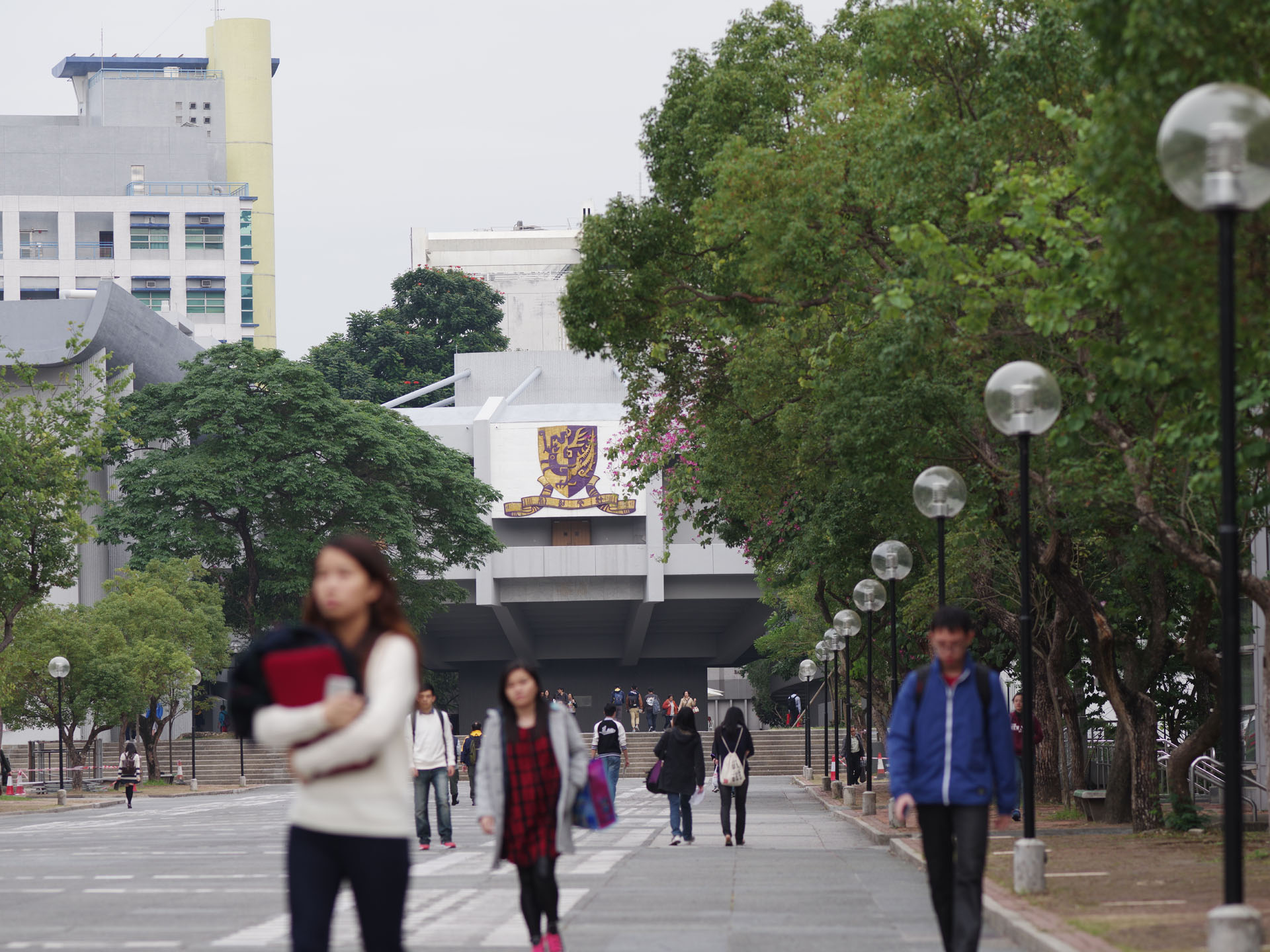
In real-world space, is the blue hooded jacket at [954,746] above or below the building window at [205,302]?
below

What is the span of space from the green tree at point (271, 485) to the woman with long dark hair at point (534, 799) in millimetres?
46343

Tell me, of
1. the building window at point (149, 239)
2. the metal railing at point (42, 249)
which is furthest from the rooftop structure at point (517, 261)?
the metal railing at point (42, 249)

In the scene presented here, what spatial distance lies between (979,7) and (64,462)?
2339cm

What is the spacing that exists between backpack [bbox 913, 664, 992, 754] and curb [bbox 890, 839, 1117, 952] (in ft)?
4.98

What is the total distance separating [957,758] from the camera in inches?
325

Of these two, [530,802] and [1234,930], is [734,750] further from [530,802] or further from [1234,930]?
[1234,930]

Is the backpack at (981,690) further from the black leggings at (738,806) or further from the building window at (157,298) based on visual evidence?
the building window at (157,298)

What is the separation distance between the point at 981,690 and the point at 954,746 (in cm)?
31

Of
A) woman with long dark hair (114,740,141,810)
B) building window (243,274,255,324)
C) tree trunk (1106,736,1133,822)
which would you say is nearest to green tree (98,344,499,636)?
woman with long dark hair (114,740,141,810)

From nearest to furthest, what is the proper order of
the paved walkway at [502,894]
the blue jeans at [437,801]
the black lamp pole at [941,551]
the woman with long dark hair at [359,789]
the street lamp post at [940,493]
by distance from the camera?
1. the woman with long dark hair at [359,789]
2. the paved walkway at [502,894]
3. the street lamp post at [940,493]
4. the black lamp pole at [941,551]
5. the blue jeans at [437,801]

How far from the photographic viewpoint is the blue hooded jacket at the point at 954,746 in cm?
825

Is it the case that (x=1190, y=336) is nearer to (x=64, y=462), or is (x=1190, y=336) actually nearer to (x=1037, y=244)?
(x=1037, y=244)

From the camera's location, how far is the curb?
30.2ft

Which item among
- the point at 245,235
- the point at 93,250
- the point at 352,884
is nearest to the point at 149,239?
the point at 93,250
